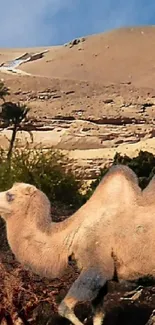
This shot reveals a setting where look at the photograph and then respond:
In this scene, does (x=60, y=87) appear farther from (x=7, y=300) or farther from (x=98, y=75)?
(x=7, y=300)

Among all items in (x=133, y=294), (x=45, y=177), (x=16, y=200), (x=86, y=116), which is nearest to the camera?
(x=16, y=200)

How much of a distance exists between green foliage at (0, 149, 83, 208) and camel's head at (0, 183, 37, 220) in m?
9.77

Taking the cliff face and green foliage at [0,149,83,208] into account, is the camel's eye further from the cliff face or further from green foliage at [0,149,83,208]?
the cliff face

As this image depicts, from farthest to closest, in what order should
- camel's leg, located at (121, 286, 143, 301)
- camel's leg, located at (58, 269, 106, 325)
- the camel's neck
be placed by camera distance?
camel's leg, located at (121, 286, 143, 301), the camel's neck, camel's leg, located at (58, 269, 106, 325)

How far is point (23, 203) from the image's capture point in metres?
6.66

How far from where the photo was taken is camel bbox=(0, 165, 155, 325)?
6.43m

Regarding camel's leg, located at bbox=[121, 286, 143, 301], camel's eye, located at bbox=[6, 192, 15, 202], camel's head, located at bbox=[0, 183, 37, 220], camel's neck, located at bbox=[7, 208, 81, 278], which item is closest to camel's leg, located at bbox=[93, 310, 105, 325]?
camel's neck, located at bbox=[7, 208, 81, 278]

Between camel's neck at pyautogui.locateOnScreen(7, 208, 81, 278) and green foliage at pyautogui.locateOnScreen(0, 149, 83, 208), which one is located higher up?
green foliage at pyautogui.locateOnScreen(0, 149, 83, 208)

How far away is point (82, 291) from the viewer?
20.7ft

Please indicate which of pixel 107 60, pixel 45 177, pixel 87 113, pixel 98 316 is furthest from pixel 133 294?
pixel 107 60

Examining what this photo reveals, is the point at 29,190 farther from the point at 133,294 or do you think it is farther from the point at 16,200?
the point at 133,294

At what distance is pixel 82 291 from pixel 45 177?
12.3 m

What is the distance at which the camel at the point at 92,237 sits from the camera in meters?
6.43

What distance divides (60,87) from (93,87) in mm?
1720
